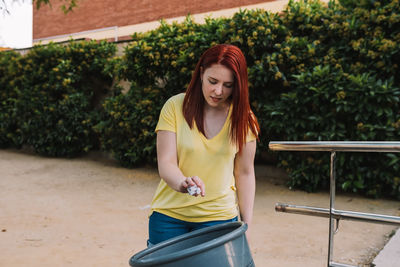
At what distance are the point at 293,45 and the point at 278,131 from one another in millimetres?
1275

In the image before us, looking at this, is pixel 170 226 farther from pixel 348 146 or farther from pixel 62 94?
pixel 62 94

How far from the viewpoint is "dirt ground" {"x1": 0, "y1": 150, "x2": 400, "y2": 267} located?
11.3ft

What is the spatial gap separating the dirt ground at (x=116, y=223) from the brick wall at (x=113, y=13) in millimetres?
9523

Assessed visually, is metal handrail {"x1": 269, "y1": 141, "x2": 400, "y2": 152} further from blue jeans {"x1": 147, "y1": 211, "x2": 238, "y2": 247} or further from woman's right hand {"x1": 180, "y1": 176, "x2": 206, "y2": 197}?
woman's right hand {"x1": 180, "y1": 176, "x2": 206, "y2": 197}

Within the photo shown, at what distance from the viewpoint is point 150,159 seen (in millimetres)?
7254

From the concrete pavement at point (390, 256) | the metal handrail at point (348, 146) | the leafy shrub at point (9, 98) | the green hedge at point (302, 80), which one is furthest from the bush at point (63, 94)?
the metal handrail at point (348, 146)

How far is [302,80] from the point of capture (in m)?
5.33

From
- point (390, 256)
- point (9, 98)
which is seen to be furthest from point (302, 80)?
point (9, 98)

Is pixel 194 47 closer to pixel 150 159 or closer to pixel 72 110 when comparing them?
pixel 150 159

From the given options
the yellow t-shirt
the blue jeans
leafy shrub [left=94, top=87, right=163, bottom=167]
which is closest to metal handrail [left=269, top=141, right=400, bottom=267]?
the yellow t-shirt

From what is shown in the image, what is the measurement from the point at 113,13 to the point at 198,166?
57.2 feet

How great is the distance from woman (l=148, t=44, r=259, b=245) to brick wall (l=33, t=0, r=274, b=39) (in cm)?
1247

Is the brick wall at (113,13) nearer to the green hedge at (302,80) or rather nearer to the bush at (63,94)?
the bush at (63,94)

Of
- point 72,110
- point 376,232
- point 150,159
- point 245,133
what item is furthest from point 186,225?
point 72,110
